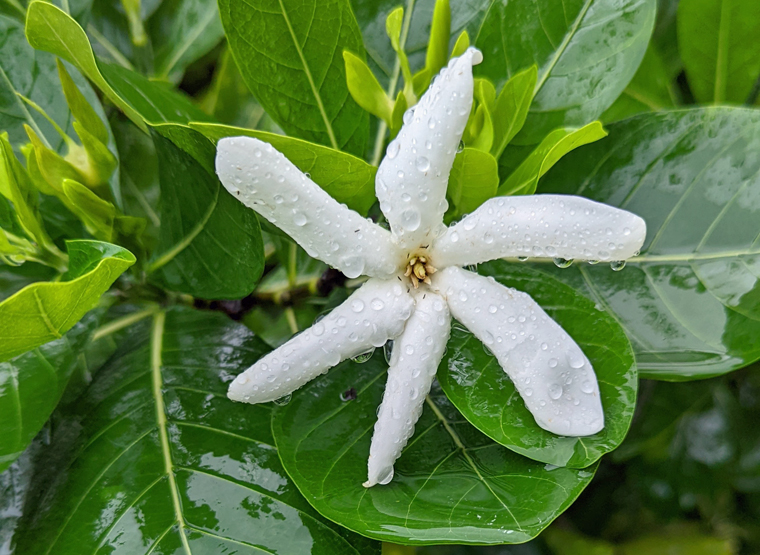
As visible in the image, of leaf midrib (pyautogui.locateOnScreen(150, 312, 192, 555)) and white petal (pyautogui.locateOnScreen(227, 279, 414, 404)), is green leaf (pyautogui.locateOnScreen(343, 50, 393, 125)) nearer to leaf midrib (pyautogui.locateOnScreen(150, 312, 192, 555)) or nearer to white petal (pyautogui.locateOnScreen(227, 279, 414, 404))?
white petal (pyautogui.locateOnScreen(227, 279, 414, 404))

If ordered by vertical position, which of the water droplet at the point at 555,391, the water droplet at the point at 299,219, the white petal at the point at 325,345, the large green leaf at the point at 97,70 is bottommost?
the water droplet at the point at 555,391

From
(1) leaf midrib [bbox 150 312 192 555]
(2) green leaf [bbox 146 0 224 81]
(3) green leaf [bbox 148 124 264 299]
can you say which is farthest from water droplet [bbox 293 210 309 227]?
(2) green leaf [bbox 146 0 224 81]

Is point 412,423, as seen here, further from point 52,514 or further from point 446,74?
point 52,514

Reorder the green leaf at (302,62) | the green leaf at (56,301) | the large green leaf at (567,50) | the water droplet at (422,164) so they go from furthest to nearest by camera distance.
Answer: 1. the large green leaf at (567,50)
2. the green leaf at (302,62)
3. the water droplet at (422,164)
4. the green leaf at (56,301)

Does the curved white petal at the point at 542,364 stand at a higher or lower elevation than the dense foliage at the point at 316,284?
lower

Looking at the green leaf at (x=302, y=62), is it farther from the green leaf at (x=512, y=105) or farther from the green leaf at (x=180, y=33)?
the green leaf at (x=180, y=33)

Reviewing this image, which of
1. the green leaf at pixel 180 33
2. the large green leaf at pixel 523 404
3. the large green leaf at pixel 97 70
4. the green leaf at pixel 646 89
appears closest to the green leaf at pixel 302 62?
the large green leaf at pixel 97 70

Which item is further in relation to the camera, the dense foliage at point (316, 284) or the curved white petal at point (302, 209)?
the dense foliage at point (316, 284)
